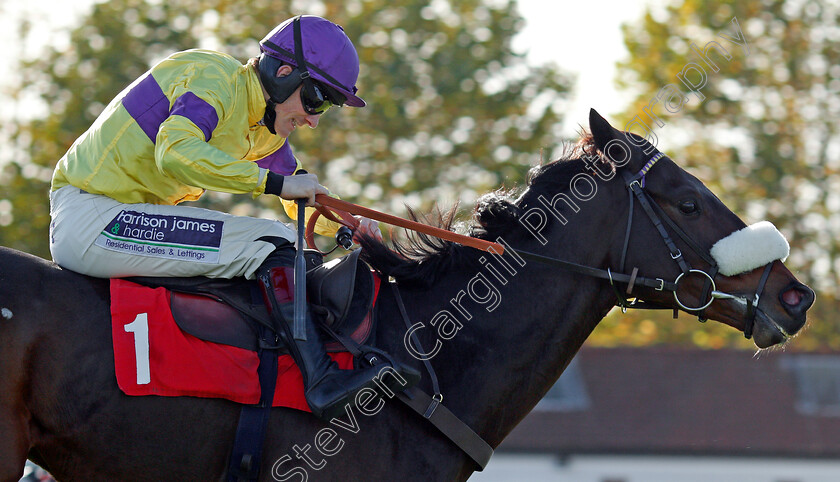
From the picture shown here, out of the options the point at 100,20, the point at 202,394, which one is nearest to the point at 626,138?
the point at 202,394

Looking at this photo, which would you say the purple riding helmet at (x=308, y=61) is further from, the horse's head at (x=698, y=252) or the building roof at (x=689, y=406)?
the building roof at (x=689, y=406)

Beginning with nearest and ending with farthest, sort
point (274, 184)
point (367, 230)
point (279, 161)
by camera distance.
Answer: point (274, 184)
point (367, 230)
point (279, 161)

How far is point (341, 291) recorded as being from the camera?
4043mm

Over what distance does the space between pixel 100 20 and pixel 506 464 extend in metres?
15.2

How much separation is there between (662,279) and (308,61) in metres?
1.95

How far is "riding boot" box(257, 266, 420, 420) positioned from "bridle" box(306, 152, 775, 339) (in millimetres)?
466

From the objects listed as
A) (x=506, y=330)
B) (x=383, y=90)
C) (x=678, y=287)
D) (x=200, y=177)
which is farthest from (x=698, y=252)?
(x=383, y=90)

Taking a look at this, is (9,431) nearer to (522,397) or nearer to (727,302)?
(522,397)

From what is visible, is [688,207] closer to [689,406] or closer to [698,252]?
[698,252]

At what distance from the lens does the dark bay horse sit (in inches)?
147

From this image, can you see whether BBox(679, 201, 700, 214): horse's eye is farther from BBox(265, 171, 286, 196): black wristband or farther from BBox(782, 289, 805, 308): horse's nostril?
BBox(265, 171, 286, 196): black wristband

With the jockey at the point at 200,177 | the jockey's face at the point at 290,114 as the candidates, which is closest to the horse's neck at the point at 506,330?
the jockey at the point at 200,177

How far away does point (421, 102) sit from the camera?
81.3 ft

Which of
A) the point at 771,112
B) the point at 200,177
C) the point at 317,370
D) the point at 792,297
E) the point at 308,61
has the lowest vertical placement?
the point at 771,112
